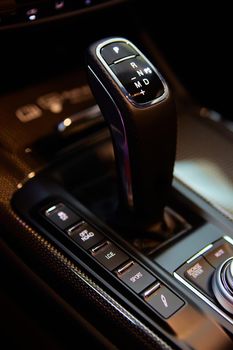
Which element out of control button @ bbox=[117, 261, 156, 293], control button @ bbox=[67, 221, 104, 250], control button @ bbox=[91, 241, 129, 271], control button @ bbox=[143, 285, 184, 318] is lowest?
control button @ bbox=[143, 285, 184, 318]

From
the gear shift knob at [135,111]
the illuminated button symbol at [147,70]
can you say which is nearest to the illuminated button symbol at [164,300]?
the gear shift knob at [135,111]

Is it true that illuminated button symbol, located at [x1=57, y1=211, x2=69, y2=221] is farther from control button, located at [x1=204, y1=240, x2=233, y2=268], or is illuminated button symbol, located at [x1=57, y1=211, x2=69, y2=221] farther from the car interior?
control button, located at [x1=204, y1=240, x2=233, y2=268]

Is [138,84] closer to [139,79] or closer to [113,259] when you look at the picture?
[139,79]

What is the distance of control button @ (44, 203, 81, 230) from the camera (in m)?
0.59

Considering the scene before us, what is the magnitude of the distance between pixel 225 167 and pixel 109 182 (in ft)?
0.47

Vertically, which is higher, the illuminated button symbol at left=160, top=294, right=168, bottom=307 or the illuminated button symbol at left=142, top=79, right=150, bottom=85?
the illuminated button symbol at left=142, top=79, right=150, bottom=85

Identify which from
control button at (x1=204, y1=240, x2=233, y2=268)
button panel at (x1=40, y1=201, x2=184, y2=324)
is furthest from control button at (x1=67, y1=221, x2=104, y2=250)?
control button at (x1=204, y1=240, x2=233, y2=268)

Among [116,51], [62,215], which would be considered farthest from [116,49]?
[62,215]

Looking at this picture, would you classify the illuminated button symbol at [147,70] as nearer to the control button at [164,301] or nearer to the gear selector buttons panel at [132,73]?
the gear selector buttons panel at [132,73]

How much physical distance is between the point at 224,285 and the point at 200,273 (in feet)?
0.12

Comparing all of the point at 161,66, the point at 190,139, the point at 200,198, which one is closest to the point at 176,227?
the point at 200,198

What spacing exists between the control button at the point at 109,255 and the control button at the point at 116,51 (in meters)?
0.18

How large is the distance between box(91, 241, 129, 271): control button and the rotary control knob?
0.09m

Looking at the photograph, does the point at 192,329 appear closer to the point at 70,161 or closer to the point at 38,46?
the point at 70,161
